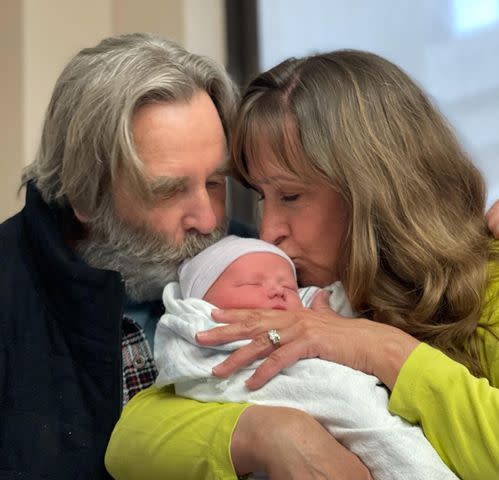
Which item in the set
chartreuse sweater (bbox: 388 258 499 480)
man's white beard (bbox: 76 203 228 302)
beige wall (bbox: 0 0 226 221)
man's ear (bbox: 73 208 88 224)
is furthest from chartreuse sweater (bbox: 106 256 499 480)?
beige wall (bbox: 0 0 226 221)

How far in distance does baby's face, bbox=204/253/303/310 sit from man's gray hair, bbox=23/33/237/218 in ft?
1.11

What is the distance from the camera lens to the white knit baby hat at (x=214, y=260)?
186 centimetres

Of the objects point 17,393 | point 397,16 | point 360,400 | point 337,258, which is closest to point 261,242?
point 337,258

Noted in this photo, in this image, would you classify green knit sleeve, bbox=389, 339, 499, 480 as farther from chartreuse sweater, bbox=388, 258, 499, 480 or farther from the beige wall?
the beige wall

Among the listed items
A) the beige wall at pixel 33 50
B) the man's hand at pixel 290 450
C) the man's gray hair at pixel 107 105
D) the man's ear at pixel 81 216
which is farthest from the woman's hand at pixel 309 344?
the beige wall at pixel 33 50

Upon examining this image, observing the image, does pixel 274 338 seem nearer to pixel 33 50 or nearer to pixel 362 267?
pixel 362 267

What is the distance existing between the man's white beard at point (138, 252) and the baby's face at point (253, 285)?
255 mm

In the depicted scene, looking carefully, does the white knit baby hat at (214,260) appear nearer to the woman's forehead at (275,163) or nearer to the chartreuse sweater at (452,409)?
the woman's forehead at (275,163)

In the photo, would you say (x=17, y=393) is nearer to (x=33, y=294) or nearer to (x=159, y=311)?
(x=33, y=294)

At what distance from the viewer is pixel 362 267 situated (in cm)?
184

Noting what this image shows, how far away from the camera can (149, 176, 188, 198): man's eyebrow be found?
81.2 inches

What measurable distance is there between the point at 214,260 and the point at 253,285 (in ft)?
0.34

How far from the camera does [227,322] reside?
1752mm

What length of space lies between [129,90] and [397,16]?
1.59m
